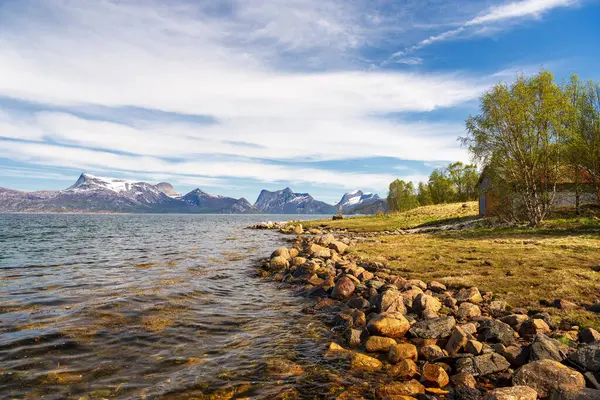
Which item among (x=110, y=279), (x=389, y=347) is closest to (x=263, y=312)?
(x=389, y=347)

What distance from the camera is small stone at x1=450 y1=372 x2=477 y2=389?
6.85 meters

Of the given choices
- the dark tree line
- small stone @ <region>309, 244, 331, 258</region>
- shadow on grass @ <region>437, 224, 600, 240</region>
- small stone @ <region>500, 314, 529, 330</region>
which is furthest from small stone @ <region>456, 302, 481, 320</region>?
the dark tree line

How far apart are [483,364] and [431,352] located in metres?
1.16

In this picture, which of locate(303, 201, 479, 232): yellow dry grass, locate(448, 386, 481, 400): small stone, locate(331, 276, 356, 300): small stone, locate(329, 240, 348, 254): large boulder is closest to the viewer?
locate(448, 386, 481, 400): small stone

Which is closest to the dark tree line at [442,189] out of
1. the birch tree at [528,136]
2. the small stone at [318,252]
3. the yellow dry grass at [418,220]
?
the yellow dry grass at [418,220]

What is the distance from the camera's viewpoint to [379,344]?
29.1 ft

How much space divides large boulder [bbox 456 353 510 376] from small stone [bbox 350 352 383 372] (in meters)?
1.73

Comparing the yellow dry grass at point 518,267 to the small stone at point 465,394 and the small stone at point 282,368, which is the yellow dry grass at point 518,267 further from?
the small stone at point 282,368

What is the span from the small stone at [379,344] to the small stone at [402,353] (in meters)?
0.37

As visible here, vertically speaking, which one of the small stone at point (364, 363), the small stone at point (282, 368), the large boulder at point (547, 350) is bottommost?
the small stone at point (282, 368)

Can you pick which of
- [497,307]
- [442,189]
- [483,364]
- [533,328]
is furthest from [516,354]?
[442,189]

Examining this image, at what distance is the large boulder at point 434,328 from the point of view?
9211 mm

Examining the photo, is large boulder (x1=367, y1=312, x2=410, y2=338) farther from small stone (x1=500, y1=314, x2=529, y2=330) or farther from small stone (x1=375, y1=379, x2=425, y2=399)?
small stone (x1=500, y1=314, x2=529, y2=330)

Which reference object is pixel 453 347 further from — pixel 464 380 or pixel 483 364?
pixel 464 380
